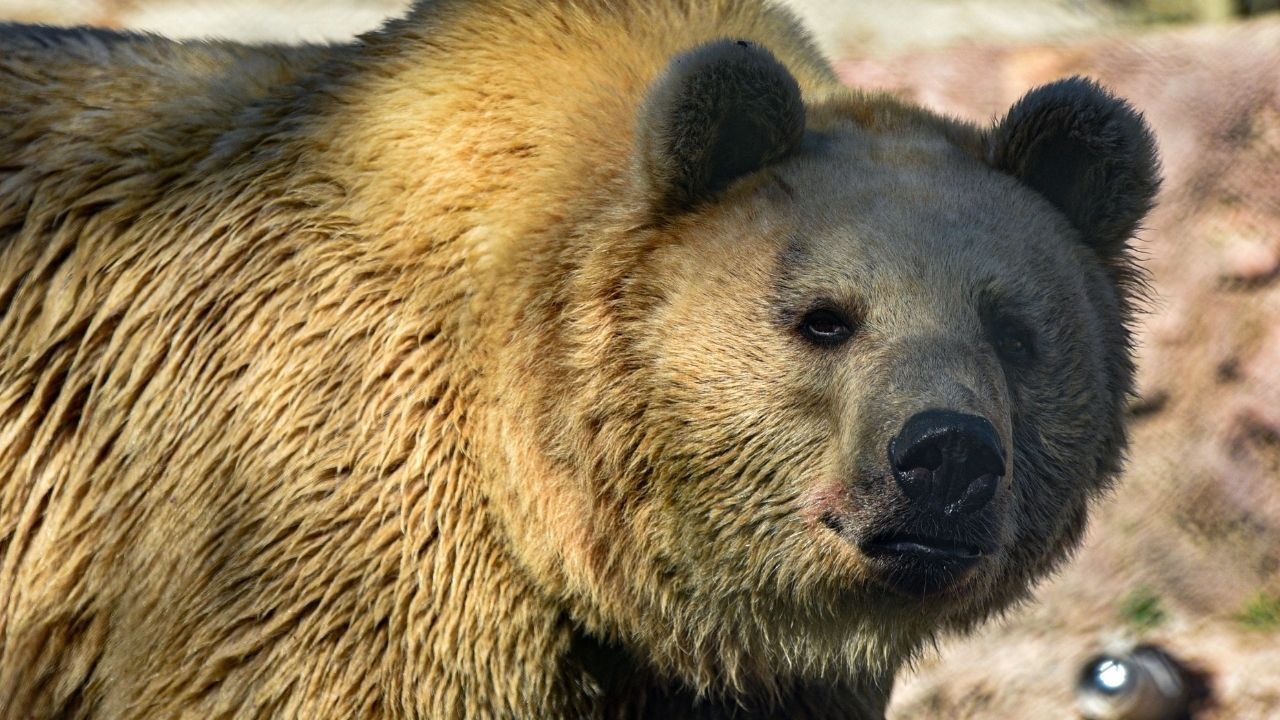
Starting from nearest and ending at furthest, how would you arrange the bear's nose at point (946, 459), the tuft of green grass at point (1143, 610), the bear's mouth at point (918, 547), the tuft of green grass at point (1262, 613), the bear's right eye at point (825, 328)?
the bear's nose at point (946, 459) < the bear's mouth at point (918, 547) < the bear's right eye at point (825, 328) < the tuft of green grass at point (1262, 613) < the tuft of green grass at point (1143, 610)

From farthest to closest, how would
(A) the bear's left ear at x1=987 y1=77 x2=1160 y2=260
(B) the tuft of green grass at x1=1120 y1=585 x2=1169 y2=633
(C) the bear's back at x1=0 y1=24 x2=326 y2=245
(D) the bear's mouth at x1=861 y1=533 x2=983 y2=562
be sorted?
(B) the tuft of green grass at x1=1120 y1=585 x2=1169 y2=633
(C) the bear's back at x1=0 y1=24 x2=326 y2=245
(A) the bear's left ear at x1=987 y1=77 x2=1160 y2=260
(D) the bear's mouth at x1=861 y1=533 x2=983 y2=562

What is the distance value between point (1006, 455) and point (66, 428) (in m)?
2.65

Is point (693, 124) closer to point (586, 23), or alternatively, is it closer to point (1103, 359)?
point (586, 23)

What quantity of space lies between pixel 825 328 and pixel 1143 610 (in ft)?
13.4

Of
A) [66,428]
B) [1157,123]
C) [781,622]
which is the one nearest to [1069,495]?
[781,622]

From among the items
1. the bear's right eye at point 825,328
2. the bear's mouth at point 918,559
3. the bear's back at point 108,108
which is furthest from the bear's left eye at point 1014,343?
the bear's back at point 108,108

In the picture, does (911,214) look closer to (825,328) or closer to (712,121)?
(825,328)

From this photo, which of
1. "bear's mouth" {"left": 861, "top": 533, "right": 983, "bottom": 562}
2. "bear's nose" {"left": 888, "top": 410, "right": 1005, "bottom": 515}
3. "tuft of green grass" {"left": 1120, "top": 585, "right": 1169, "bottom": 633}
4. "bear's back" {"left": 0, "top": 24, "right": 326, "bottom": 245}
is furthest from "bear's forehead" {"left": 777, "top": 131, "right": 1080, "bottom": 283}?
"tuft of green grass" {"left": 1120, "top": 585, "right": 1169, "bottom": 633}

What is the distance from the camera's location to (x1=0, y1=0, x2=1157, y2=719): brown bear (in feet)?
12.2

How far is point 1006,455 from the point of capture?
3576mm

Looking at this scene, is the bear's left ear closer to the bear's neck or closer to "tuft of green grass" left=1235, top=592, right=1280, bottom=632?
the bear's neck

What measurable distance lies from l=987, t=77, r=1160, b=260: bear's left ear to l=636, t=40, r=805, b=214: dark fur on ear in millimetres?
663

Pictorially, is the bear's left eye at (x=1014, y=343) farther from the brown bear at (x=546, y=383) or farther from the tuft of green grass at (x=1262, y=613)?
the tuft of green grass at (x=1262, y=613)

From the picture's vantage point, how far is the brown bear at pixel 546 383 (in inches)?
147
